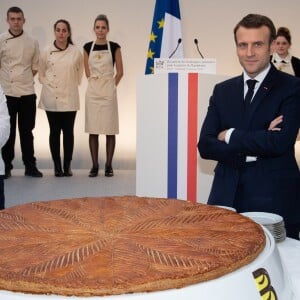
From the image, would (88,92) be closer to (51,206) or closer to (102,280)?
(51,206)

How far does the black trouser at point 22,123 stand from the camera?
224 inches

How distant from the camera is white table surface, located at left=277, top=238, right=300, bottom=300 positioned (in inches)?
54.4

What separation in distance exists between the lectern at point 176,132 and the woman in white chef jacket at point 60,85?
8.63 ft

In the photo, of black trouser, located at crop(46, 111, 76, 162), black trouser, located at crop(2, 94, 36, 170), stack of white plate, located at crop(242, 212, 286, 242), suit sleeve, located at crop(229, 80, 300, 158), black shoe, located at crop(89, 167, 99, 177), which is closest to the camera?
stack of white plate, located at crop(242, 212, 286, 242)

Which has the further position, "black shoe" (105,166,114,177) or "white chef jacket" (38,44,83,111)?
"black shoe" (105,166,114,177)

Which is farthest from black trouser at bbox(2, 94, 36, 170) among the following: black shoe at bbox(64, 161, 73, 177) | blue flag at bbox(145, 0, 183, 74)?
blue flag at bbox(145, 0, 183, 74)

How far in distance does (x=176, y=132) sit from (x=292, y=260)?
176cm

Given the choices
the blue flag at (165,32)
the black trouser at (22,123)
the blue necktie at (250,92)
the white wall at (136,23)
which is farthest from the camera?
the white wall at (136,23)

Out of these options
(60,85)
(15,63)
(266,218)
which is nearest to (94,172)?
(60,85)

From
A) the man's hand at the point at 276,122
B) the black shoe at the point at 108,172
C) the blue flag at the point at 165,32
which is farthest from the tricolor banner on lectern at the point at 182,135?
the black shoe at the point at 108,172

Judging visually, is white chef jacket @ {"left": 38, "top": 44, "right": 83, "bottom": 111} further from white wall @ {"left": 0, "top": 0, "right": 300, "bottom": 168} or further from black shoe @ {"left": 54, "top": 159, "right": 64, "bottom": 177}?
white wall @ {"left": 0, "top": 0, "right": 300, "bottom": 168}

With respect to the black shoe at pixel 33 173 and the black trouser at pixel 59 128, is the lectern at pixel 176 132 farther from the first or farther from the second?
the black shoe at pixel 33 173

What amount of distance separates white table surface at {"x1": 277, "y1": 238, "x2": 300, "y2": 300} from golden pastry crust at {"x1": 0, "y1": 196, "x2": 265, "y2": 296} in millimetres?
154

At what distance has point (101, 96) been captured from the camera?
19.2 feet
